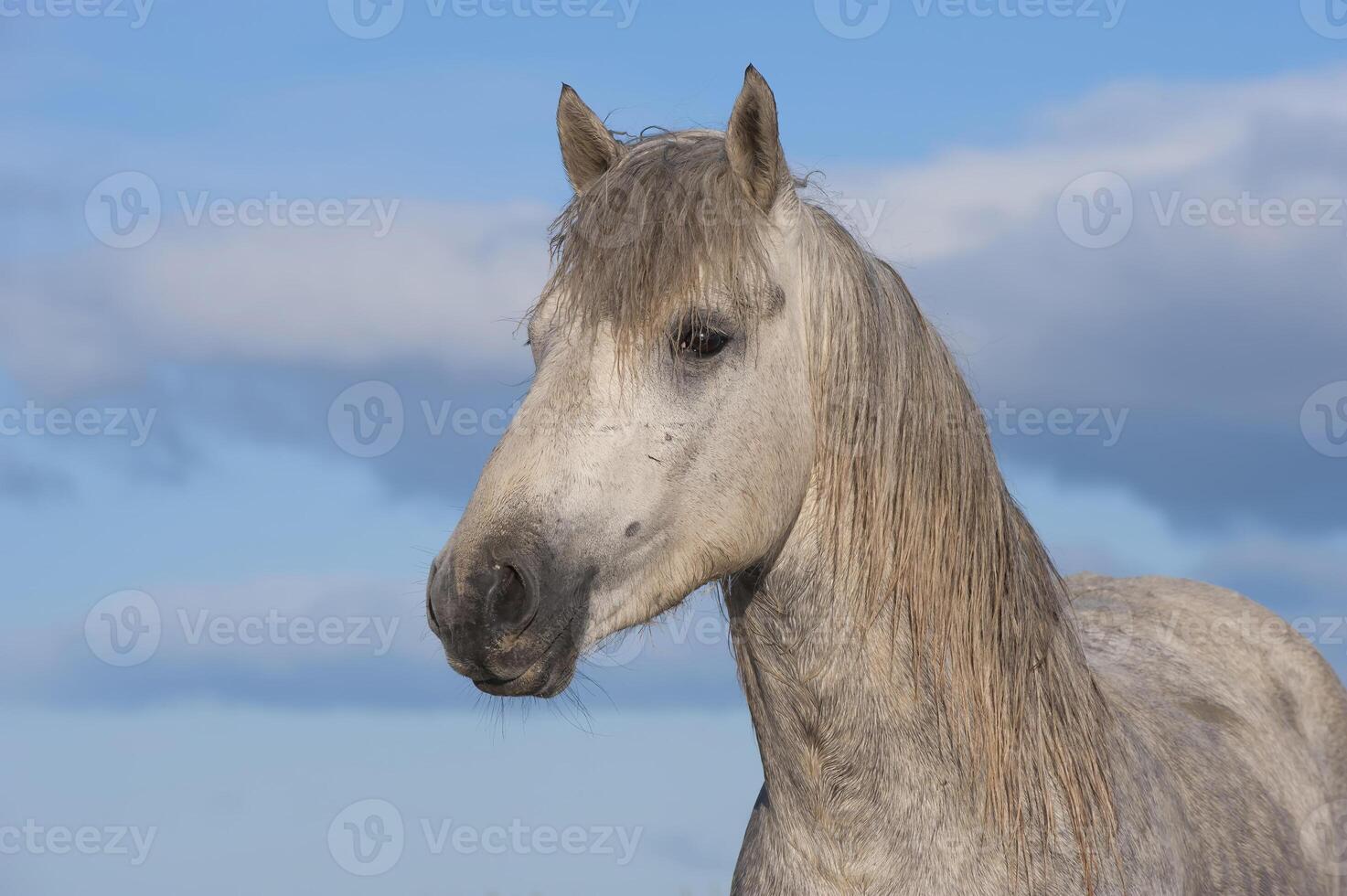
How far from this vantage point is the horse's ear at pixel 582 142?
5.28 m

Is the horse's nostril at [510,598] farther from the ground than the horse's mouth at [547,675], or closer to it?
farther from the ground

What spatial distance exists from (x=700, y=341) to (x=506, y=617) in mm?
1095

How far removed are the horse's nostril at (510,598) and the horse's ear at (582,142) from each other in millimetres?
1745

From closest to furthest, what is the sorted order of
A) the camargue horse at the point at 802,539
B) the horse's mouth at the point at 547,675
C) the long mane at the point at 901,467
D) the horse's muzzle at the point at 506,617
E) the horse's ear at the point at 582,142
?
the horse's muzzle at the point at 506,617 < the horse's mouth at the point at 547,675 < the camargue horse at the point at 802,539 < the long mane at the point at 901,467 < the horse's ear at the point at 582,142

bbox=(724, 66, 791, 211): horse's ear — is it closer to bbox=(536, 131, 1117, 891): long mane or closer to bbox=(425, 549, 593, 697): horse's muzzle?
bbox=(536, 131, 1117, 891): long mane

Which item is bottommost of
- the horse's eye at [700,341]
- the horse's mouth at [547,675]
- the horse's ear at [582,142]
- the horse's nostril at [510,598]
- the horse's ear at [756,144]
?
the horse's mouth at [547,675]

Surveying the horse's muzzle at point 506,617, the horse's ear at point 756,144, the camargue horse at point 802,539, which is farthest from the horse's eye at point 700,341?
the horse's muzzle at point 506,617

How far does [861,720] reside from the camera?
459cm

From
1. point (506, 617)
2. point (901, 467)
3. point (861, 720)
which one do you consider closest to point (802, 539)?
point (901, 467)

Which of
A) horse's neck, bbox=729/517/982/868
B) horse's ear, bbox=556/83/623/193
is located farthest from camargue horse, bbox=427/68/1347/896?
horse's ear, bbox=556/83/623/193

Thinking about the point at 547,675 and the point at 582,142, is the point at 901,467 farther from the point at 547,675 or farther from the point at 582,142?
the point at 582,142

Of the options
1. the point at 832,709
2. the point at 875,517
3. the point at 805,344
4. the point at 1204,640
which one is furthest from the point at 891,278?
the point at 1204,640

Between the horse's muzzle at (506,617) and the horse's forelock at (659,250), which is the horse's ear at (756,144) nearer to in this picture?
the horse's forelock at (659,250)

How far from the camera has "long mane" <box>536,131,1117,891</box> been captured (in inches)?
179
